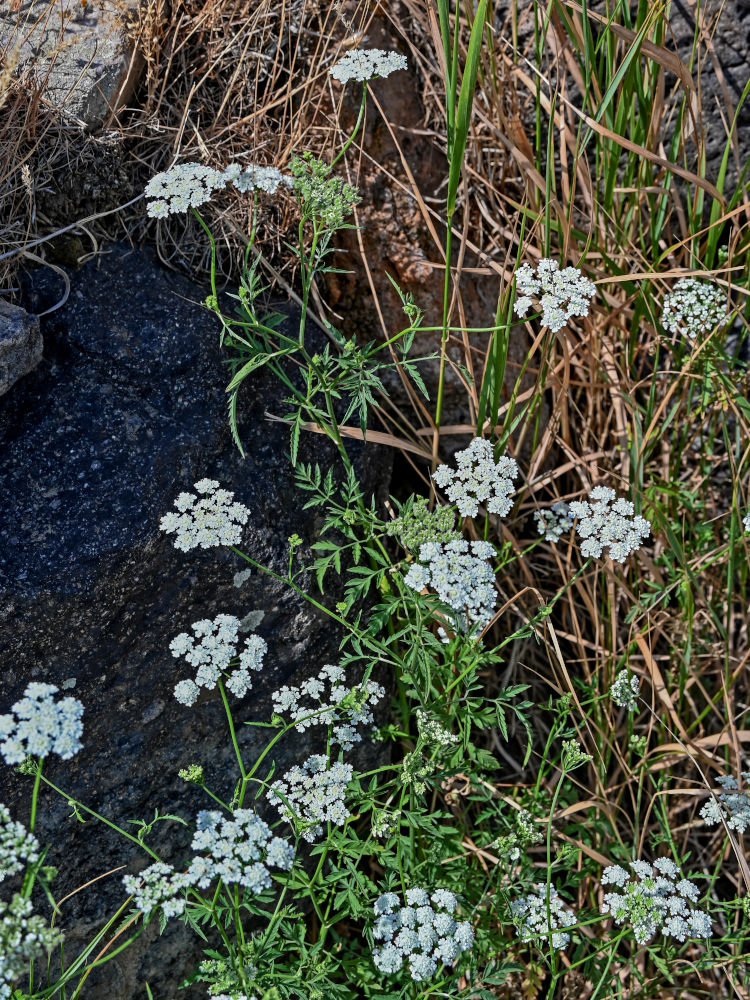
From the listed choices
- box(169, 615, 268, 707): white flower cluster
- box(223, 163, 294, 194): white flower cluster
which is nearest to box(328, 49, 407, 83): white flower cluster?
box(223, 163, 294, 194): white flower cluster

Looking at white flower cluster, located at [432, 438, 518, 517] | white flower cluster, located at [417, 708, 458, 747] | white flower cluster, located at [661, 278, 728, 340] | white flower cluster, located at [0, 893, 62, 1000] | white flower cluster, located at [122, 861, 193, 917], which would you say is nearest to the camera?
white flower cluster, located at [0, 893, 62, 1000]

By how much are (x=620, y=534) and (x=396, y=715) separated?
1127 mm

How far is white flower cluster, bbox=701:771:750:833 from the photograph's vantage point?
2.90 m

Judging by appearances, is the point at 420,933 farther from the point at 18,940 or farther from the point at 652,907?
the point at 18,940

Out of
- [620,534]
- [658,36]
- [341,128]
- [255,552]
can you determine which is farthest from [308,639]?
[658,36]

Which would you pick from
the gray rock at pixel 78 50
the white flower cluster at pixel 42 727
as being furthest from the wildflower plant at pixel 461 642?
the gray rock at pixel 78 50

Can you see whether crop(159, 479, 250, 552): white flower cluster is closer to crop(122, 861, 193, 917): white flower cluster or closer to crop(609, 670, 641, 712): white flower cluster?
crop(122, 861, 193, 917): white flower cluster

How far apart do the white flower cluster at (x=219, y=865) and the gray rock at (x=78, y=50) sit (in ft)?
8.45

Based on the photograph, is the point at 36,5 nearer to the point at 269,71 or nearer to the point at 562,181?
the point at 269,71

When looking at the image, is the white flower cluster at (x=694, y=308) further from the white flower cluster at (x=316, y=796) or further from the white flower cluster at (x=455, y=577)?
the white flower cluster at (x=316, y=796)

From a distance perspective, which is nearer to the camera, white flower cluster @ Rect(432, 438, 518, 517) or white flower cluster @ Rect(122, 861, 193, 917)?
white flower cluster @ Rect(122, 861, 193, 917)

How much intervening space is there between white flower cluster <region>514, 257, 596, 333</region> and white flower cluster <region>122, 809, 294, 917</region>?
1719mm

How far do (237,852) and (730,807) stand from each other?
1716mm

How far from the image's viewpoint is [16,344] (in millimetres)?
2918
